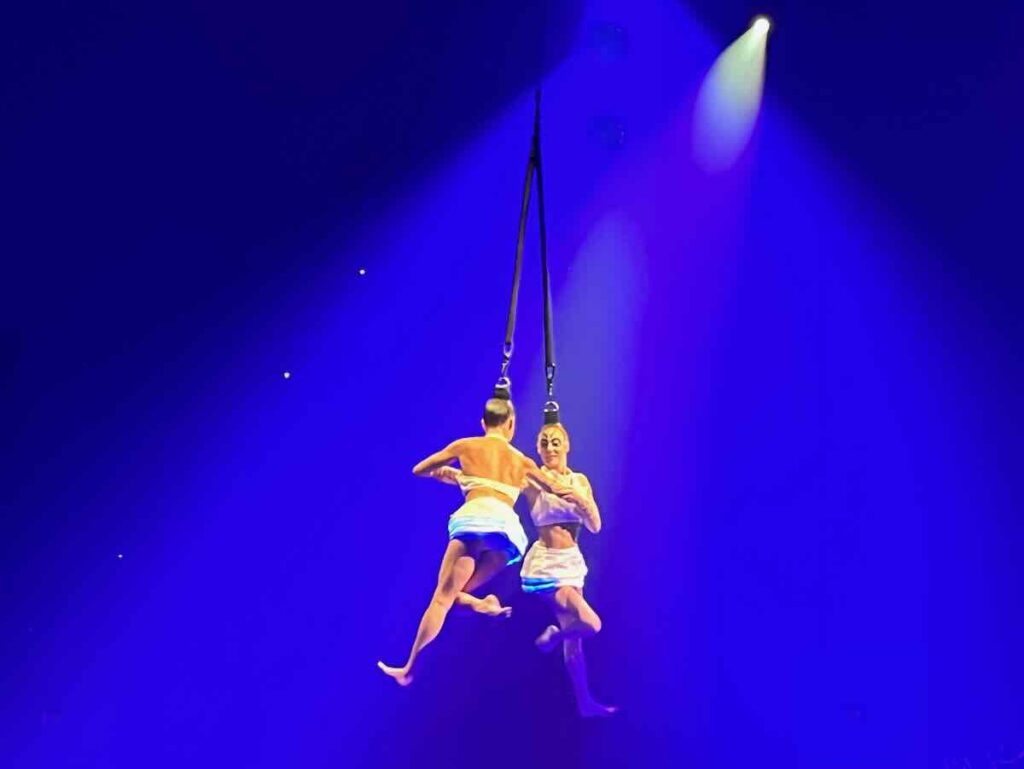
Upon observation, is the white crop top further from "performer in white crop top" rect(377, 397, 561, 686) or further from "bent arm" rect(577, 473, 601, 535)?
"performer in white crop top" rect(377, 397, 561, 686)

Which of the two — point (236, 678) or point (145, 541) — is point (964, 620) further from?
point (145, 541)

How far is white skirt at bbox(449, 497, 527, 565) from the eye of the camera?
430 cm

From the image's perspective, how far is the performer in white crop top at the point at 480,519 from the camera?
4352 mm

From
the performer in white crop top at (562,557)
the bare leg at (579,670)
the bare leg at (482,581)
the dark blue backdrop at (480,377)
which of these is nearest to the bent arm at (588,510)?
the performer in white crop top at (562,557)

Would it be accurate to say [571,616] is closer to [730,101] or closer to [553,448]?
[553,448]

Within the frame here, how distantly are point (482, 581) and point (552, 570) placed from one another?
1.02 ft

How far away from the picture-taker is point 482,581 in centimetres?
455

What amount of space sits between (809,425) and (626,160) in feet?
5.94

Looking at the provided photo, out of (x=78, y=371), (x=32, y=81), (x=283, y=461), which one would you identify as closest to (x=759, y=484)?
(x=283, y=461)

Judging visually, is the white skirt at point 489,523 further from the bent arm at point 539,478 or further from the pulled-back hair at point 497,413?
the pulled-back hair at point 497,413

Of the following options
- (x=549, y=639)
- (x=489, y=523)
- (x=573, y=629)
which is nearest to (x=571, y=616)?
(x=573, y=629)

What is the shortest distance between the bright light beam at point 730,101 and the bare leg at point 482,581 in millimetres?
2696

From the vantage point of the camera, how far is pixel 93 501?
18.3ft

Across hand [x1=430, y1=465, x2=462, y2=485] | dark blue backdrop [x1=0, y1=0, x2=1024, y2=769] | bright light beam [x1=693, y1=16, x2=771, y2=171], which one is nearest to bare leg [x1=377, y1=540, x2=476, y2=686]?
hand [x1=430, y1=465, x2=462, y2=485]
